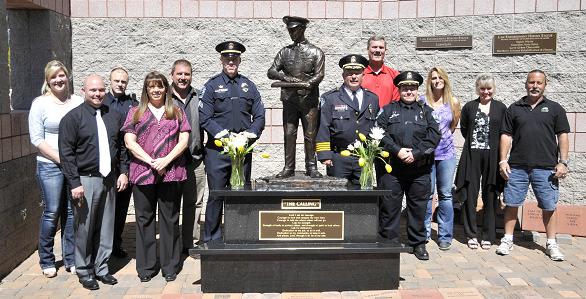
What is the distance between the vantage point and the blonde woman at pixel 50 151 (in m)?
5.02

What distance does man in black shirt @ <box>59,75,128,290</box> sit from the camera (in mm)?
4684

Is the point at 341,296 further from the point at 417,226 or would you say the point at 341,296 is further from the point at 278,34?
the point at 278,34

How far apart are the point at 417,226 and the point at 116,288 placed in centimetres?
302

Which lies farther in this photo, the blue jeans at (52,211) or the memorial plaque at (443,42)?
the memorial plaque at (443,42)

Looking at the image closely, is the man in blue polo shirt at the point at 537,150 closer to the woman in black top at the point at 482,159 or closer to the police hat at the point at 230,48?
the woman in black top at the point at 482,159

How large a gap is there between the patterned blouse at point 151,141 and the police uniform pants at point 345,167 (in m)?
1.59

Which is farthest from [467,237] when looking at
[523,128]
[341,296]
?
[341,296]

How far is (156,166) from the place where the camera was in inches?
188

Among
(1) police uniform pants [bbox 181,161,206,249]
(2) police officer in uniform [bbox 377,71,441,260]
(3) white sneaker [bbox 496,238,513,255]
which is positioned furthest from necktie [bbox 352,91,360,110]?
(3) white sneaker [bbox 496,238,513,255]

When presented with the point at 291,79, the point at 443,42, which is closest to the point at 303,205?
the point at 291,79

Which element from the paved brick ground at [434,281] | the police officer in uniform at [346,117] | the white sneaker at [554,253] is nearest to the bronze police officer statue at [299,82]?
the police officer in uniform at [346,117]

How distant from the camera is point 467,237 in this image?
636 centimetres

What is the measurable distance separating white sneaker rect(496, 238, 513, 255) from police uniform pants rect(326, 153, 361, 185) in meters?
1.81

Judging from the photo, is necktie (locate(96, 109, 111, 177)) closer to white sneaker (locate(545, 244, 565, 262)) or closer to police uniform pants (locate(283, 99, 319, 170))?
police uniform pants (locate(283, 99, 319, 170))
